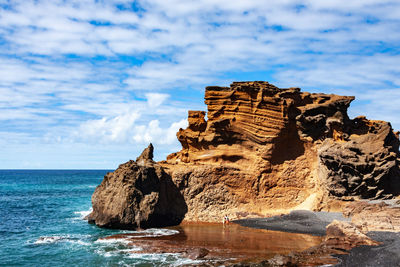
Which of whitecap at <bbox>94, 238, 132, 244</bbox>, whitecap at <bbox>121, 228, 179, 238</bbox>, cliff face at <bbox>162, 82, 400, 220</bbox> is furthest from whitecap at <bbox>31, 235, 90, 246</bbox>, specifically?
cliff face at <bbox>162, 82, 400, 220</bbox>

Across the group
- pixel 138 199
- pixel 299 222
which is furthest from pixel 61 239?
pixel 299 222

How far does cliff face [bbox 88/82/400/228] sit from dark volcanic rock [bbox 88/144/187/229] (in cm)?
35

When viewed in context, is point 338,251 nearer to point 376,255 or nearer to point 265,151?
A: point 376,255

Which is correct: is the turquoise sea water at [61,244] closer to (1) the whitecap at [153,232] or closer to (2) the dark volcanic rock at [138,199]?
(1) the whitecap at [153,232]

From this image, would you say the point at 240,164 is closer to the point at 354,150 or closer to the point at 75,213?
the point at 354,150

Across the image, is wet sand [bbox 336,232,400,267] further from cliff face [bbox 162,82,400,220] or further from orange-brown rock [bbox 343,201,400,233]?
cliff face [bbox 162,82,400,220]

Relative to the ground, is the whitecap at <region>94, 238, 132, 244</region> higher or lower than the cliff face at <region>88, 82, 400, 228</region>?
lower

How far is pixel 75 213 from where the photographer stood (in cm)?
4222

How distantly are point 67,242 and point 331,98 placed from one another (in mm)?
25489

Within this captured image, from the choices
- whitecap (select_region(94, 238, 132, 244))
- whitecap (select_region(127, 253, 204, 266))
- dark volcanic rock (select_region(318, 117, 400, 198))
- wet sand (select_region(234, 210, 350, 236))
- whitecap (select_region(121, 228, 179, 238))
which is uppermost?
dark volcanic rock (select_region(318, 117, 400, 198))

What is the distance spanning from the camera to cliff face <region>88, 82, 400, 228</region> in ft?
108

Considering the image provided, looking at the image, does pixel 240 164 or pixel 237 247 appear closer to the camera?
pixel 237 247

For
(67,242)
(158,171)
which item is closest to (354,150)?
(158,171)

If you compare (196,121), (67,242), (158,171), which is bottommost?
(67,242)
